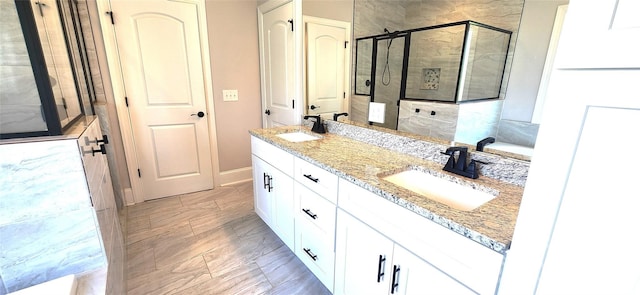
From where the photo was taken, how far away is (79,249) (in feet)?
3.94

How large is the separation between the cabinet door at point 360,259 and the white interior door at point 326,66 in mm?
1142

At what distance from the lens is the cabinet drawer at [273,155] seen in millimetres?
1830

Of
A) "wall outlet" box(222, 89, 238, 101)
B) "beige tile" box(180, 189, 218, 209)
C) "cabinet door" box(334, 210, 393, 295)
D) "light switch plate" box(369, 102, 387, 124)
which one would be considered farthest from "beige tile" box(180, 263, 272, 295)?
"wall outlet" box(222, 89, 238, 101)

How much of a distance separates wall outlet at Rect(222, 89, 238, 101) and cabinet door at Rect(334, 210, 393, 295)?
7.24 ft

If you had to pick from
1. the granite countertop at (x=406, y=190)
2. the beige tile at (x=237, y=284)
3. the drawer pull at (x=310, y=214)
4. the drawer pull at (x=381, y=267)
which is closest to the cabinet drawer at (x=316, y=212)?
the drawer pull at (x=310, y=214)

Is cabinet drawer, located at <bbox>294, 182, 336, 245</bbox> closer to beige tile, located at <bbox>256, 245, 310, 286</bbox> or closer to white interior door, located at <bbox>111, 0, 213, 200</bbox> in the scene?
beige tile, located at <bbox>256, 245, 310, 286</bbox>

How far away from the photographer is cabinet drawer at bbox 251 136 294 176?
183 centimetres

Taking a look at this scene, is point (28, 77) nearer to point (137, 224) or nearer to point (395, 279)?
point (395, 279)

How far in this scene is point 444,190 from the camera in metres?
1.34

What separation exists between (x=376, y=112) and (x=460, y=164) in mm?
728

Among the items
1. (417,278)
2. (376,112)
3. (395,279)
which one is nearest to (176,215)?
(376,112)

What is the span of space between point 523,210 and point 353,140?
4.75 ft

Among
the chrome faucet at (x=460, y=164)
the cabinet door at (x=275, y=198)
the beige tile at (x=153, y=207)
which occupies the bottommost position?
the beige tile at (x=153, y=207)

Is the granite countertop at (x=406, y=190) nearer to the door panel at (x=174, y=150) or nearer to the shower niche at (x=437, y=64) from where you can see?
the shower niche at (x=437, y=64)
